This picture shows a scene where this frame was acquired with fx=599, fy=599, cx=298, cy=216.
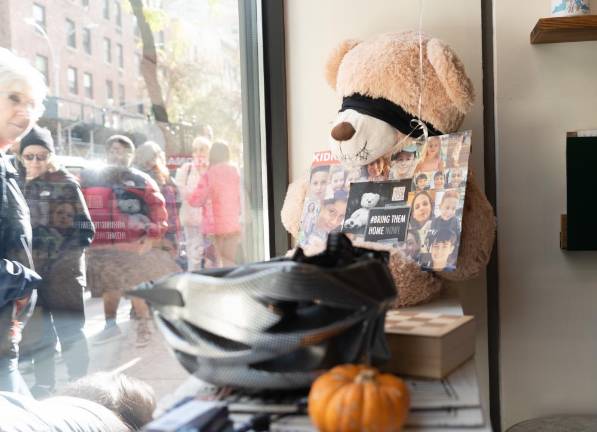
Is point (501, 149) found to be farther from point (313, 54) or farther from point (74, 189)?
point (74, 189)

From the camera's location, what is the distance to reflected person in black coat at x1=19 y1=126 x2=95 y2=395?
3.66 ft

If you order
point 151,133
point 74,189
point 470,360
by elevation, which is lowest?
point 470,360

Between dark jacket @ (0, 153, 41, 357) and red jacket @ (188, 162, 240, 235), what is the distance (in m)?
0.58

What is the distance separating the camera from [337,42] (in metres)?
1.84

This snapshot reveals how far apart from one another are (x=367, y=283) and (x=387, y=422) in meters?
0.18

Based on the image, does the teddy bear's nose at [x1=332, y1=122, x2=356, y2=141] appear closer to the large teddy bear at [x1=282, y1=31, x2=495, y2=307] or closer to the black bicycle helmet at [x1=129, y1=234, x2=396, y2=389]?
the large teddy bear at [x1=282, y1=31, x2=495, y2=307]

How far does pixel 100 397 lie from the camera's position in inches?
51.9

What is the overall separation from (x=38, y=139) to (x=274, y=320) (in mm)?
666

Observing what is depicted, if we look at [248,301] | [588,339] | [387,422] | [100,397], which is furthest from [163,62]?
[588,339]

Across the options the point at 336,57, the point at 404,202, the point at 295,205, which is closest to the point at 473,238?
the point at 404,202

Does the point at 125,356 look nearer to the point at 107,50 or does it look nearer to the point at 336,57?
the point at 107,50

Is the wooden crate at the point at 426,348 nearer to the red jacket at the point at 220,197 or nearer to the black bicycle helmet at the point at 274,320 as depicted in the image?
the black bicycle helmet at the point at 274,320

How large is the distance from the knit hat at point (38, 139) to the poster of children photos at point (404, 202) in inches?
23.7

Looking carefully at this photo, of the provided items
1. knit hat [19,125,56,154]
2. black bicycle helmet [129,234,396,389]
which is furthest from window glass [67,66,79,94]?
black bicycle helmet [129,234,396,389]
